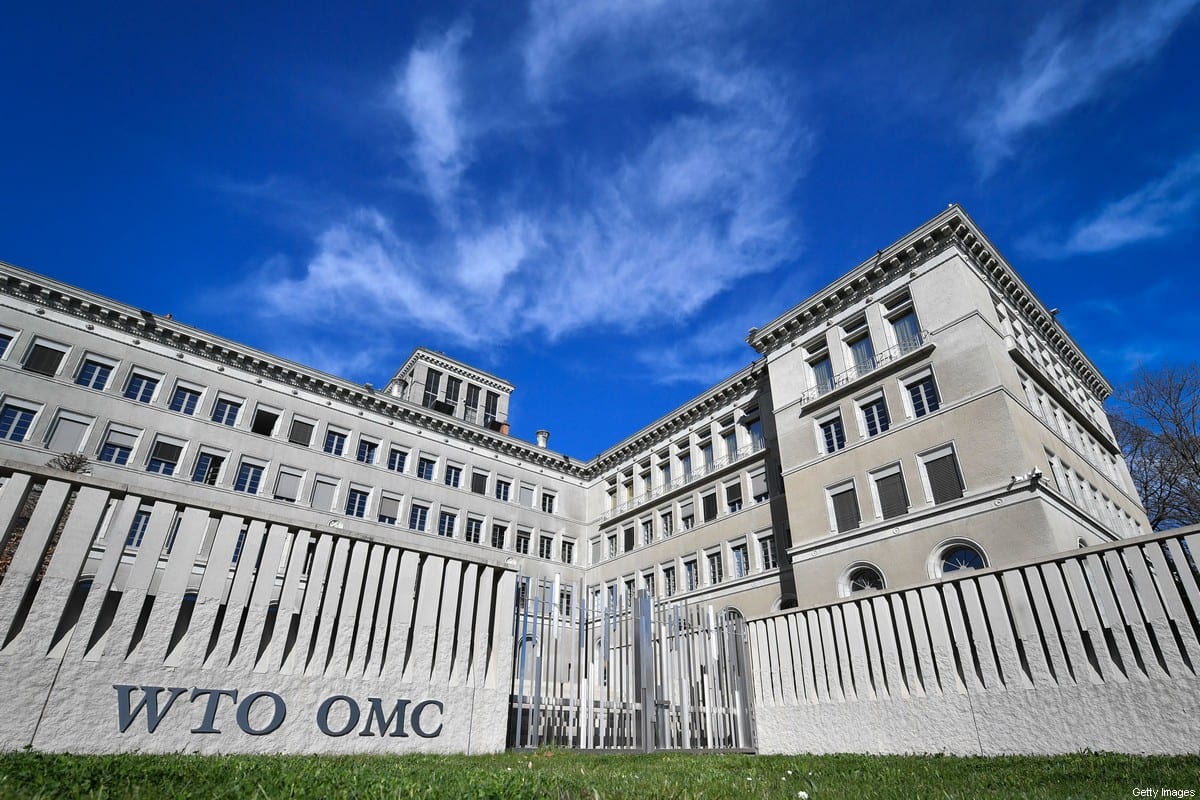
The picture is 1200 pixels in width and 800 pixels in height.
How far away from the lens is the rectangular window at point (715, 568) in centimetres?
3050

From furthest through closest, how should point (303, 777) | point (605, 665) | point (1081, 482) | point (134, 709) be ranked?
1. point (1081, 482)
2. point (605, 665)
3. point (134, 709)
4. point (303, 777)

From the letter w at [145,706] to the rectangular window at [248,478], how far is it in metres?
25.3

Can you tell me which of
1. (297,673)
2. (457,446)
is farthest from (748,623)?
(457,446)

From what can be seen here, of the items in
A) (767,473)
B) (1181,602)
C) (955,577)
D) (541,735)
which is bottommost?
(541,735)

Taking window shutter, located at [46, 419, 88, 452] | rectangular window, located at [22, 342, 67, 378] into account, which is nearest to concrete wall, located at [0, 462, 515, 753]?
window shutter, located at [46, 419, 88, 452]

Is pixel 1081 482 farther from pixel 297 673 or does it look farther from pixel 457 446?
pixel 457 446

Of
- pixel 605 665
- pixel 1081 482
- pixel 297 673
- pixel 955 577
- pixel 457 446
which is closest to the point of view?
pixel 297 673

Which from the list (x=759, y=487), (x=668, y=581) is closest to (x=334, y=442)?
(x=668, y=581)

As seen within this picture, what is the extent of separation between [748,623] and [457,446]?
2680cm

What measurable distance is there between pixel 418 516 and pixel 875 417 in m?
23.5

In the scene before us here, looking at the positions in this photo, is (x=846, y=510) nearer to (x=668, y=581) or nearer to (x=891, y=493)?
(x=891, y=493)

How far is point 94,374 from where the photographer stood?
2688cm

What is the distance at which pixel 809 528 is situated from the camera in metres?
24.5

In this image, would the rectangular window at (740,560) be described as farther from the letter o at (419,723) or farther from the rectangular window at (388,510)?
the letter o at (419,723)
